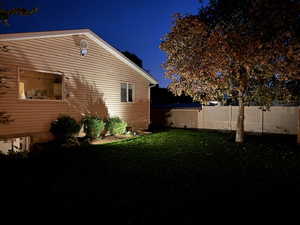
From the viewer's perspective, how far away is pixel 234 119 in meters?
14.2

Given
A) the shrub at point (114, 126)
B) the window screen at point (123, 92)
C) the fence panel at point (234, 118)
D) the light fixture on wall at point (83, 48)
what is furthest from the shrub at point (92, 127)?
the fence panel at point (234, 118)

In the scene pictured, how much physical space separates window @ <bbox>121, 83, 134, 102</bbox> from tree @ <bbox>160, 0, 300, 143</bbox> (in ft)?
12.6

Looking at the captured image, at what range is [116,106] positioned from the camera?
41.9 feet

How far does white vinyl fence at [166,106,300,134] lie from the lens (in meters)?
12.6

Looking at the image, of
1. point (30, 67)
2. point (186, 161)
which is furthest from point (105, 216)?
point (30, 67)

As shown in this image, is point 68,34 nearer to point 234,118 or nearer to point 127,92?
point 127,92

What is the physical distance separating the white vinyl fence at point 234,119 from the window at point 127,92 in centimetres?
428

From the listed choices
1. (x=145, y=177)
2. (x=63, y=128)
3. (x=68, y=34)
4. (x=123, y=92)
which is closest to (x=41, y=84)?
(x=68, y=34)

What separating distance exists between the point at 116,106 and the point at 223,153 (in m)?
6.78

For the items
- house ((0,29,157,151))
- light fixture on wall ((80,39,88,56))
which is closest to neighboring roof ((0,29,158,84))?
house ((0,29,157,151))

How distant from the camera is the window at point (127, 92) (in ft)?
44.0

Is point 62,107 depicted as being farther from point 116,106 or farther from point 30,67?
point 116,106

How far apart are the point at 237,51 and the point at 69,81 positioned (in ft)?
22.2

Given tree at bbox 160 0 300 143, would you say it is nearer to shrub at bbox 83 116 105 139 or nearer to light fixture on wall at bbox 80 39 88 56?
light fixture on wall at bbox 80 39 88 56
